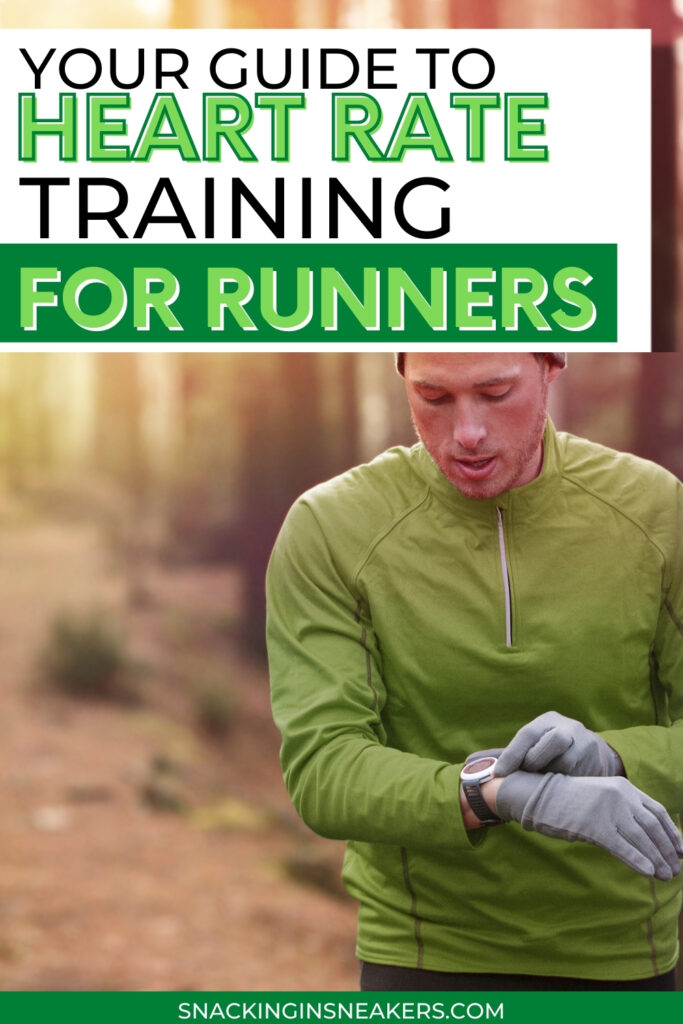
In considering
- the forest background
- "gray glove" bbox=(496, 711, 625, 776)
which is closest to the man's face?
"gray glove" bbox=(496, 711, 625, 776)

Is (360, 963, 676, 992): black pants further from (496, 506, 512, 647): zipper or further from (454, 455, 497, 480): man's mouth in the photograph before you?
(454, 455, 497, 480): man's mouth

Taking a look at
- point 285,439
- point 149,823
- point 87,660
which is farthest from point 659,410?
point 87,660

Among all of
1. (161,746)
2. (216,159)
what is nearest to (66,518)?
(161,746)

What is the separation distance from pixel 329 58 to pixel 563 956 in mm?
1600

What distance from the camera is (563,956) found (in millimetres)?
2107

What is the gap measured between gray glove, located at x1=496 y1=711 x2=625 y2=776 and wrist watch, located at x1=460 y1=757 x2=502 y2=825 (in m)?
0.02

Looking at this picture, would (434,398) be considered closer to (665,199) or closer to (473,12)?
(665,199)

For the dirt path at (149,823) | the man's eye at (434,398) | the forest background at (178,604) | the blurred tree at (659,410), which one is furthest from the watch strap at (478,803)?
the dirt path at (149,823)

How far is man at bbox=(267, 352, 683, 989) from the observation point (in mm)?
2062

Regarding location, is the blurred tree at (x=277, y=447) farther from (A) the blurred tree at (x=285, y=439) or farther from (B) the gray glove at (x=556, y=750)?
(B) the gray glove at (x=556, y=750)

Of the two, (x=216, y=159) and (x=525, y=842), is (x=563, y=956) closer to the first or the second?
(x=525, y=842)

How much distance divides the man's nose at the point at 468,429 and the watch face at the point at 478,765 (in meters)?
0.45

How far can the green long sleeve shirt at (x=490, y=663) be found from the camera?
206 centimetres

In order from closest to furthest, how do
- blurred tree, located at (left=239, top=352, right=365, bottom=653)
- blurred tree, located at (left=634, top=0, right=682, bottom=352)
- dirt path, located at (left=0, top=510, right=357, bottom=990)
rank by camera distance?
blurred tree, located at (left=634, top=0, right=682, bottom=352), dirt path, located at (left=0, top=510, right=357, bottom=990), blurred tree, located at (left=239, top=352, right=365, bottom=653)
